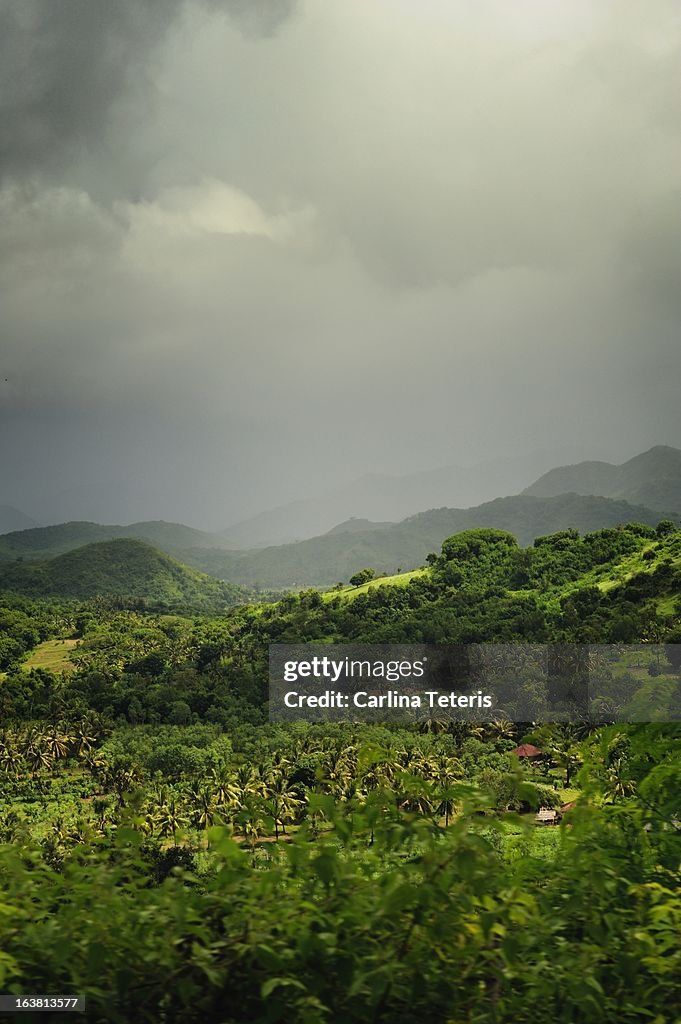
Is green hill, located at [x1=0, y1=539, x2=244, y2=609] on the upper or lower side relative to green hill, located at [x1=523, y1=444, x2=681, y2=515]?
lower

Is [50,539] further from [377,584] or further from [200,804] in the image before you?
[200,804]

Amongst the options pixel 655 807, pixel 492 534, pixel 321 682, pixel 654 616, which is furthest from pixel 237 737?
pixel 655 807

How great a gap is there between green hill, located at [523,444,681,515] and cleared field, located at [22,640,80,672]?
106 m

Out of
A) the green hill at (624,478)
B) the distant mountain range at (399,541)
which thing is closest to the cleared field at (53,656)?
the distant mountain range at (399,541)

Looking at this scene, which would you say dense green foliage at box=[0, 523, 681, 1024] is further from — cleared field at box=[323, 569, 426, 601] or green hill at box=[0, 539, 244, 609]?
green hill at box=[0, 539, 244, 609]

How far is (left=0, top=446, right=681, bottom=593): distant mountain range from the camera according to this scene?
4360 inches

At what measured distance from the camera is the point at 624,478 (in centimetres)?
17188

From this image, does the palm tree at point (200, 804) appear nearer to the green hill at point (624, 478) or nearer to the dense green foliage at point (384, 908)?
the dense green foliage at point (384, 908)

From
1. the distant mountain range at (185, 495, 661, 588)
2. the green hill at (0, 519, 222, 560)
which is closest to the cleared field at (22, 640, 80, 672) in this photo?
the distant mountain range at (185, 495, 661, 588)

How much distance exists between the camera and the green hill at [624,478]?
136m

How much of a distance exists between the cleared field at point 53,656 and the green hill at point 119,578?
23608 millimetres

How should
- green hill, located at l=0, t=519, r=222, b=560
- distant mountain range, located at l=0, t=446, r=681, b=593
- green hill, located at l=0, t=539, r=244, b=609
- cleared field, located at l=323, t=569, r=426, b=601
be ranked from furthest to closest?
green hill, located at l=0, t=519, r=222, b=560 < distant mountain range, located at l=0, t=446, r=681, b=593 < green hill, located at l=0, t=539, r=244, b=609 < cleared field, located at l=323, t=569, r=426, b=601

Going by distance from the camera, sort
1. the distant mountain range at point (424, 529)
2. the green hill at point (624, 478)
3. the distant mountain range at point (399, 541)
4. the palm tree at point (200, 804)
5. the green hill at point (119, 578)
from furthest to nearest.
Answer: the green hill at point (624, 478) → the distant mountain range at point (424, 529) → the distant mountain range at point (399, 541) → the green hill at point (119, 578) → the palm tree at point (200, 804)

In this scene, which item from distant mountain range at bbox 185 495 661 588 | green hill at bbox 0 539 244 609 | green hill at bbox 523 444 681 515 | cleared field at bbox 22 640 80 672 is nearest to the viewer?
cleared field at bbox 22 640 80 672
